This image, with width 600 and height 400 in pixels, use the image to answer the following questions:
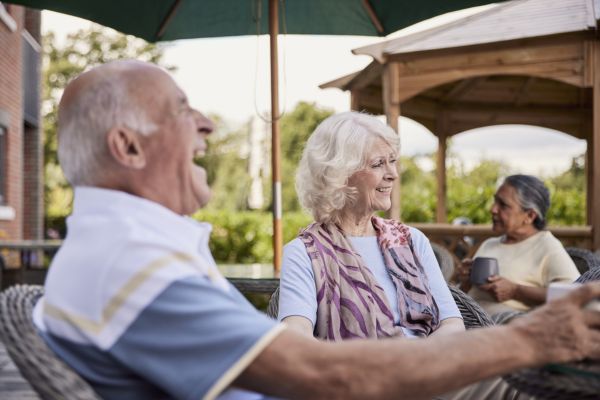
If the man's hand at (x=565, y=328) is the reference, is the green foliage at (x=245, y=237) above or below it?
below

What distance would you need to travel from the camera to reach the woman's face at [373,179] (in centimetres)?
258

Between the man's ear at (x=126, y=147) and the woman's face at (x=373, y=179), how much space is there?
1406 millimetres

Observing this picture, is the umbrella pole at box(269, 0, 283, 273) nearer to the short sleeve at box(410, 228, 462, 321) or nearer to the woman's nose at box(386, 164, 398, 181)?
the woman's nose at box(386, 164, 398, 181)

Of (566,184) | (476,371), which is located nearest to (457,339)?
(476,371)

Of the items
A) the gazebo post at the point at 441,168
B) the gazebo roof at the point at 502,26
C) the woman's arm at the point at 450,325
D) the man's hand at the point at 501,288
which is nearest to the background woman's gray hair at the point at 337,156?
the woman's arm at the point at 450,325

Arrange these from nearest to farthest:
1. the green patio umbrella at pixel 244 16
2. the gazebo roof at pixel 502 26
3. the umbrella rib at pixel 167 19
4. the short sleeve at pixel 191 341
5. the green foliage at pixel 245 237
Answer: the short sleeve at pixel 191 341 → the green patio umbrella at pixel 244 16 → the umbrella rib at pixel 167 19 → the gazebo roof at pixel 502 26 → the green foliage at pixel 245 237

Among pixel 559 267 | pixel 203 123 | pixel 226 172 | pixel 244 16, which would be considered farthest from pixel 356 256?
pixel 226 172

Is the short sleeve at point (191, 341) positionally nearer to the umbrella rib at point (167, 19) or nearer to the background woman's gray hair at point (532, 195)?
the background woman's gray hair at point (532, 195)

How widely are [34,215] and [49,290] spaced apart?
43.3 ft

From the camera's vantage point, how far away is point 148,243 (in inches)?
Result: 44.3

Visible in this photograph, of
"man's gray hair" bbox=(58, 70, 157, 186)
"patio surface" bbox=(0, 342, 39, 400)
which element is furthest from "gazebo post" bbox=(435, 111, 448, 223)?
"man's gray hair" bbox=(58, 70, 157, 186)

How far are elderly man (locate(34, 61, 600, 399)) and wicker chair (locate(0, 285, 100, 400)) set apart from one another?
33mm

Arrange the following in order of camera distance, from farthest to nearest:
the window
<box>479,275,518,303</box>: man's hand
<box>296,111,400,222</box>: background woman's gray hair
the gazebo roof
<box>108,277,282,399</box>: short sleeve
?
the window, the gazebo roof, <box>479,275,518,303</box>: man's hand, <box>296,111,400,222</box>: background woman's gray hair, <box>108,277,282,399</box>: short sleeve

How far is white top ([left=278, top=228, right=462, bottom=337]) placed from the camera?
2.28m
